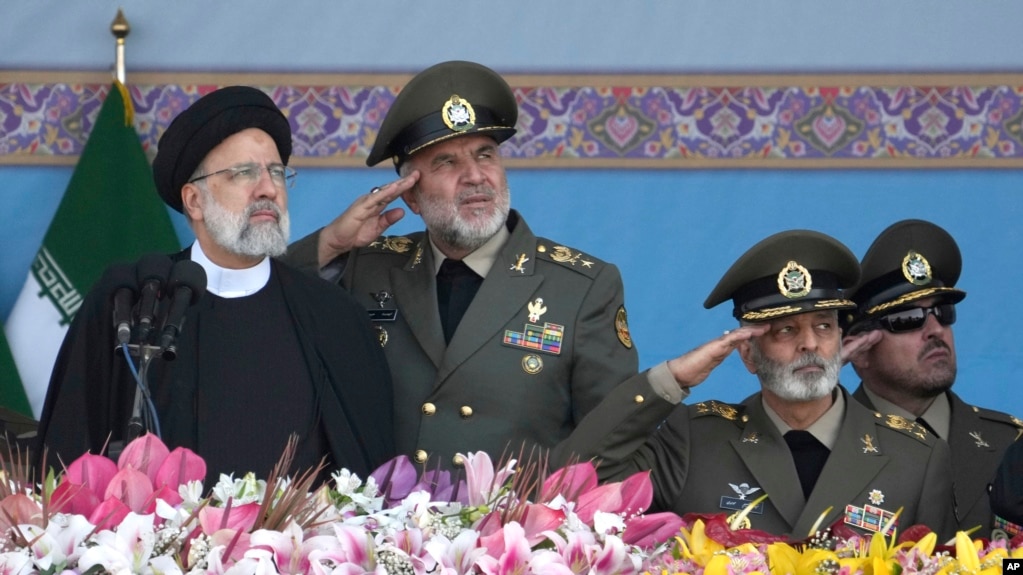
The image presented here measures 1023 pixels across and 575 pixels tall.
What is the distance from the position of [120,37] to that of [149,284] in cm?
260

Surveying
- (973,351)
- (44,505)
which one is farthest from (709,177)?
(44,505)

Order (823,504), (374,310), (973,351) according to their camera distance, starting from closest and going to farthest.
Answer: (823,504), (374,310), (973,351)

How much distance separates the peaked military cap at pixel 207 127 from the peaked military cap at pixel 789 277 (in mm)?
1191

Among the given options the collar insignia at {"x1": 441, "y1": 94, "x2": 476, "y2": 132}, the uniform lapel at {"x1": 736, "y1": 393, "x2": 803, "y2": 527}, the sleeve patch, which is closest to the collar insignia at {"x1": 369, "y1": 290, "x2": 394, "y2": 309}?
the collar insignia at {"x1": 441, "y1": 94, "x2": 476, "y2": 132}

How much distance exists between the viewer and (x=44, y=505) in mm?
2305

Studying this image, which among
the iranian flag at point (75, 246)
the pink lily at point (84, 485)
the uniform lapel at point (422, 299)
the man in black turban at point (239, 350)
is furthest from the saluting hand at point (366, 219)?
the pink lily at point (84, 485)

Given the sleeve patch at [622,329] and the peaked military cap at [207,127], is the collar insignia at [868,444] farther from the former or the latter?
the peaked military cap at [207,127]

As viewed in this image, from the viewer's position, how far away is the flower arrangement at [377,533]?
2252mm

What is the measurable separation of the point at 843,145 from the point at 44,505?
3460 mm

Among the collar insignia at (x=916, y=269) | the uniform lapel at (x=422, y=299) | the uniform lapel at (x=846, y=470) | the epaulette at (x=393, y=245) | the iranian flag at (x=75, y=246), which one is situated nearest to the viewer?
the uniform lapel at (x=846, y=470)

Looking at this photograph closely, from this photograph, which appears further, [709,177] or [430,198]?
[709,177]

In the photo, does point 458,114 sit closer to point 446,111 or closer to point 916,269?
point 446,111

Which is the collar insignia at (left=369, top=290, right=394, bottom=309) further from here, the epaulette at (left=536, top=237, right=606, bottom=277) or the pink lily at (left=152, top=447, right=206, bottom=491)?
the pink lily at (left=152, top=447, right=206, bottom=491)

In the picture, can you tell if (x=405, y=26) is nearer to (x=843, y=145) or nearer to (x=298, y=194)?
(x=298, y=194)
